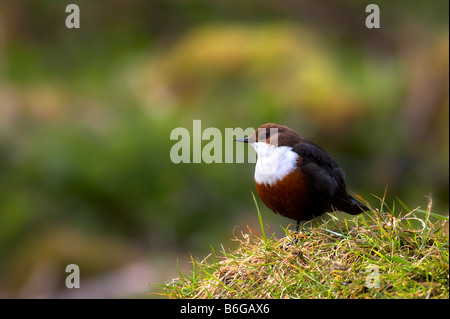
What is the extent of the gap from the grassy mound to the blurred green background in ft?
17.9

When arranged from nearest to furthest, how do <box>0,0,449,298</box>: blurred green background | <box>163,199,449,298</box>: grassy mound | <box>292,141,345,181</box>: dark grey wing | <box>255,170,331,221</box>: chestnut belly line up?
<box>163,199,449,298</box>: grassy mound → <box>255,170,331,221</box>: chestnut belly → <box>292,141,345,181</box>: dark grey wing → <box>0,0,449,298</box>: blurred green background

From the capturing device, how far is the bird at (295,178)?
466 cm

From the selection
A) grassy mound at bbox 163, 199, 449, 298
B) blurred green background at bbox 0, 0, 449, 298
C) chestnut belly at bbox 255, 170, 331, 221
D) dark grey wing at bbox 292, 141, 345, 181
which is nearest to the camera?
grassy mound at bbox 163, 199, 449, 298

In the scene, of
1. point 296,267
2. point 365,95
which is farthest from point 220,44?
point 296,267

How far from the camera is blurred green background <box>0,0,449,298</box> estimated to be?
440 inches

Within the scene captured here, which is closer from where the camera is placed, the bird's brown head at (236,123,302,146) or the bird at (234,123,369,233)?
the bird at (234,123,369,233)

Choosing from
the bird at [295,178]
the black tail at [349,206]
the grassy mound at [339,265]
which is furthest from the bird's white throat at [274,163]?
the grassy mound at [339,265]

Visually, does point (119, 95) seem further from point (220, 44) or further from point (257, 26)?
point (257, 26)

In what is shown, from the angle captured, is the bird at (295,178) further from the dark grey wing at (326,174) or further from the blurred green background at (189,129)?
the blurred green background at (189,129)

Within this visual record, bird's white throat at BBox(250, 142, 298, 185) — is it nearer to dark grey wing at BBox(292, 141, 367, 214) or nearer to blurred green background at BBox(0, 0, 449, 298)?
dark grey wing at BBox(292, 141, 367, 214)

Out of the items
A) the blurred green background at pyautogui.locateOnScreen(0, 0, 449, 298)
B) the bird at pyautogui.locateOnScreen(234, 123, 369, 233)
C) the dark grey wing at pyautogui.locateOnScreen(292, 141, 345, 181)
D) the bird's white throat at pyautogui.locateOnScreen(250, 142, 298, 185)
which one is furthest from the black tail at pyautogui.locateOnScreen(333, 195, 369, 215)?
the blurred green background at pyautogui.locateOnScreen(0, 0, 449, 298)

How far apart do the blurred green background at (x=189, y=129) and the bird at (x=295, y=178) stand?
4.76 meters
